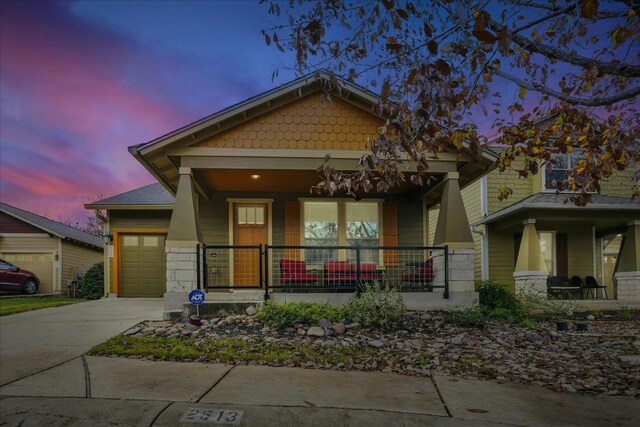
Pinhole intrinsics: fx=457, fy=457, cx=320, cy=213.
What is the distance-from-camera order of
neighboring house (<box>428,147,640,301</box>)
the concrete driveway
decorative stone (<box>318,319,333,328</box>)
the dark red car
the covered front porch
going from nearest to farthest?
the concrete driveway → decorative stone (<box>318,319,333,328</box>) → the covered front porch → neighboring house (<box>428,147,640,301</box>) → the dark red car

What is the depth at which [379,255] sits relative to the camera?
11977 mm

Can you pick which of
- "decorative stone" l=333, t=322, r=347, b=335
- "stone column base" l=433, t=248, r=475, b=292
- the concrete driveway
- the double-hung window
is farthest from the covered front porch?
the concrete driveway

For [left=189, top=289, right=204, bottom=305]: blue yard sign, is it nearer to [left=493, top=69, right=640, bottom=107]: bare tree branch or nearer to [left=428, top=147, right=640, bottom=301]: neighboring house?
[left=493, top=69, right=640, bottom=107]: bare tree branch

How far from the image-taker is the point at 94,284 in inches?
637

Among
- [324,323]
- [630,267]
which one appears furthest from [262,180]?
[630,267]

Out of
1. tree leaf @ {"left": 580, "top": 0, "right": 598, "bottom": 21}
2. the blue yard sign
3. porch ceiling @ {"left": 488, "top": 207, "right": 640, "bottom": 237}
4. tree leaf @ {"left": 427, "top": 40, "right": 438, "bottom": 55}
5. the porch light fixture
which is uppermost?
tree leaf @ {"left": 580, "top": 0, "right": 598, "bottom": 21}

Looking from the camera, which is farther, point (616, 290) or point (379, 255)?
point (616, 290)

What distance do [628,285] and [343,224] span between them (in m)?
8.63

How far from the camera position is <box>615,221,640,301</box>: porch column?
1305 cm

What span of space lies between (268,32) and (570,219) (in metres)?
11.7

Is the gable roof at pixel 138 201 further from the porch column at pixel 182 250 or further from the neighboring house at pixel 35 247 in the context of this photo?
the neighboring house at pixel 35 247

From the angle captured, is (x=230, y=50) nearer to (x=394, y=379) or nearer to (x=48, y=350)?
(x=48, y=350)

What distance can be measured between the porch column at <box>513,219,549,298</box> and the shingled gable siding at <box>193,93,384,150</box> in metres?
6.06

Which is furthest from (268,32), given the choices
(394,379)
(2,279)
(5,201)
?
(5,201)
